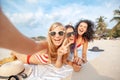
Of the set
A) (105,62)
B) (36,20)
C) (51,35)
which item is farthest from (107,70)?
(36,20)

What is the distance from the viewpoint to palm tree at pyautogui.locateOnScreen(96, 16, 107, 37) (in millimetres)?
1893

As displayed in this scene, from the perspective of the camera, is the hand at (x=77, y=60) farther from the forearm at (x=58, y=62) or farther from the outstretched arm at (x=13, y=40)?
the outstretched arm at (x=13, y=40)

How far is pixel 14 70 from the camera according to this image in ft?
6.15

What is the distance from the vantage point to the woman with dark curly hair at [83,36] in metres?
1.87

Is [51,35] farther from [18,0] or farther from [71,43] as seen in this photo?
[18,0]

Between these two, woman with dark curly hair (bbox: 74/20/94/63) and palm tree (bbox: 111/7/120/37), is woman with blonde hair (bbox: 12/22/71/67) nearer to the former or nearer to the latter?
woman with dark curly hair (bbox: 74/20/94/63)

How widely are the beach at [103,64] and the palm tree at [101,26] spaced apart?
0.24 ft

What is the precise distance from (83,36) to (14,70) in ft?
2.00

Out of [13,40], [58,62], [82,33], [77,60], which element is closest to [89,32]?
[82,33]

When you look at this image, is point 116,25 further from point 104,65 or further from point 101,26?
point 104,65

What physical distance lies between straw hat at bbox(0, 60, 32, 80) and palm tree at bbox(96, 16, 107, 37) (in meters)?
0.63

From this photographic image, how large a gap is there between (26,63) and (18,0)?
510 millimetres

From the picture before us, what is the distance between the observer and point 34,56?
6.18 ft

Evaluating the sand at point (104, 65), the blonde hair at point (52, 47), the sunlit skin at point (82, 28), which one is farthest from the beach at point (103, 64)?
the blonde hair at point (52, 47)
